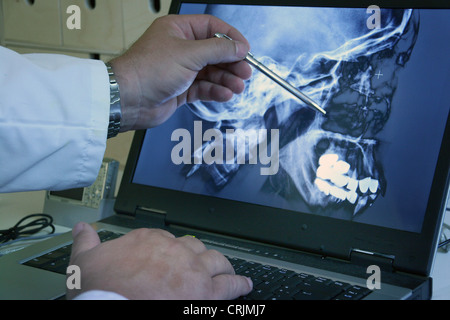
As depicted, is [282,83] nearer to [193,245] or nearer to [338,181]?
[338,181]

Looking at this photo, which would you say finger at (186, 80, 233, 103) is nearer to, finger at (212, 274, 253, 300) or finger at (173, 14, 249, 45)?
finger at (173, 14, 249, 45)

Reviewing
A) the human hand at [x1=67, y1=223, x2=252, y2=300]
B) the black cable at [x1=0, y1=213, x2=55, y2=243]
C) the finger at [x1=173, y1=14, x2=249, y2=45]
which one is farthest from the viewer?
the black cable at [x1=0, y1=213, x2=55, y2=243]

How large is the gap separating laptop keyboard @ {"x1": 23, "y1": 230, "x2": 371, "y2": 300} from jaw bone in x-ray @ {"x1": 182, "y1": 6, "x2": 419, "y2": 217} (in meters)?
0.14

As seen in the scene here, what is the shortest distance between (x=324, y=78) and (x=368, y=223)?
0.25 meters

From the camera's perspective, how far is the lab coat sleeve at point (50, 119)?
729 mm

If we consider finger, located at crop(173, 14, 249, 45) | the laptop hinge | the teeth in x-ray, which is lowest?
the laptop hinge

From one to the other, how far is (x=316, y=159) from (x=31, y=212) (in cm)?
68

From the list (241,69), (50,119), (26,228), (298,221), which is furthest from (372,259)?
(26,228)

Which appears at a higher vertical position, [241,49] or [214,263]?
[241,49]

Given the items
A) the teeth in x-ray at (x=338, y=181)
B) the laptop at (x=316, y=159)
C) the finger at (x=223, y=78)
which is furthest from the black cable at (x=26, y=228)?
the teeth in x-ray at (x=338, y=181)

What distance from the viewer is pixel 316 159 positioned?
0.84 meters

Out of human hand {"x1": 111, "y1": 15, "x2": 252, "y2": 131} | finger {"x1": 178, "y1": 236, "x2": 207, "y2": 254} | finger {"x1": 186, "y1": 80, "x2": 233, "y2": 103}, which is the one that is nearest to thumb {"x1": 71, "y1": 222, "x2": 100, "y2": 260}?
finger {"x1": 178, "y1": 236, "x2": 207, "y2": 254}

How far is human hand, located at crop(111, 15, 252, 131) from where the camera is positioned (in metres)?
0.81
